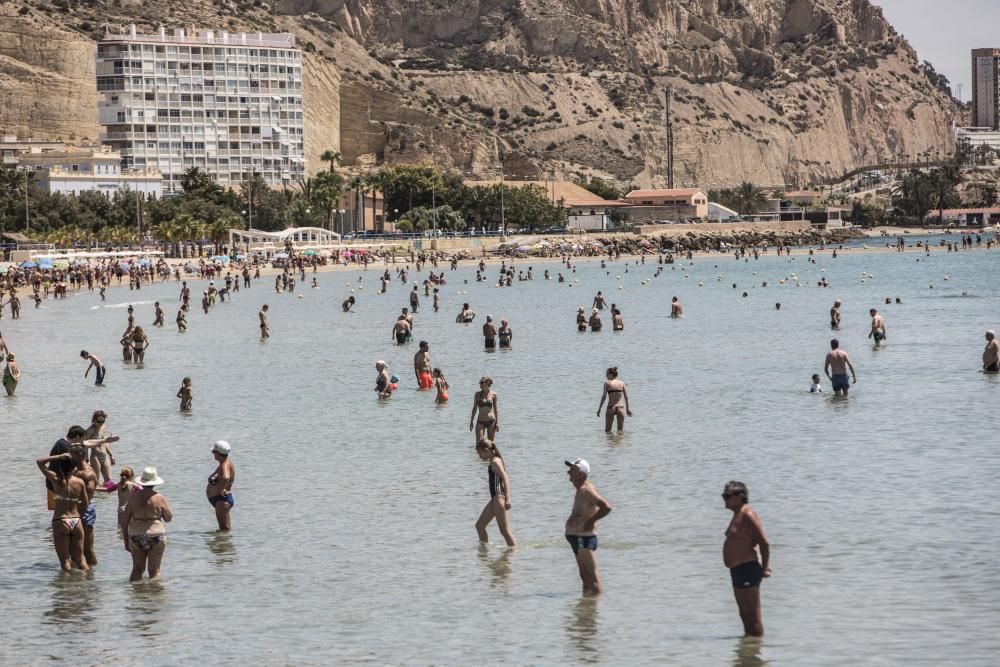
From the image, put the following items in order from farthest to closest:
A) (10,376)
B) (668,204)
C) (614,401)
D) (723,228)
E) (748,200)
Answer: (748,200) → (668,204) → (723,228) → (10,376) → (614,401)

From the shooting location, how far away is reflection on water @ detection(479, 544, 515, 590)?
14273 millimetres

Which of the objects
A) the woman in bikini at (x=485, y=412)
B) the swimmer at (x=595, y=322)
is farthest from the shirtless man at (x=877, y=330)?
the woman in bikini at (x=485, y=412)

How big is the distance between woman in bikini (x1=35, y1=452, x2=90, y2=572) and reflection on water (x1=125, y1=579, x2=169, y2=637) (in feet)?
2.74

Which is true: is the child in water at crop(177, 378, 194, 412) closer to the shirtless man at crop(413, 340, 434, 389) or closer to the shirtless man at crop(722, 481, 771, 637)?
the shirtless man at crop(413, 340, 434, 389)

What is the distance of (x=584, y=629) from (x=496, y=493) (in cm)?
216

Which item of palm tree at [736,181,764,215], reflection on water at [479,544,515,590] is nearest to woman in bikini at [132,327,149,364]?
reflection on water at [479,544,515,590]

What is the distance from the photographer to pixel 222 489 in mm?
15984

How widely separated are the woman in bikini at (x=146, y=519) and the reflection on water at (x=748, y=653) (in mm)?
5465

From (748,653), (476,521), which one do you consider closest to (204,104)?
(476,521)

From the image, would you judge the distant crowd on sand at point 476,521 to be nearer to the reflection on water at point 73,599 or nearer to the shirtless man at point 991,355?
the shirtless man at point 991,355

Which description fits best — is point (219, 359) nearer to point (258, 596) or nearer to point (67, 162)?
point (258, 596)

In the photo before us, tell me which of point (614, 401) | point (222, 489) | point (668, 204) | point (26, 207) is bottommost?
point (222, 489)

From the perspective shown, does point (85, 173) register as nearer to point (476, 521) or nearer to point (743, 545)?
point (476, 521)

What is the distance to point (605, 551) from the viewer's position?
1542cm
